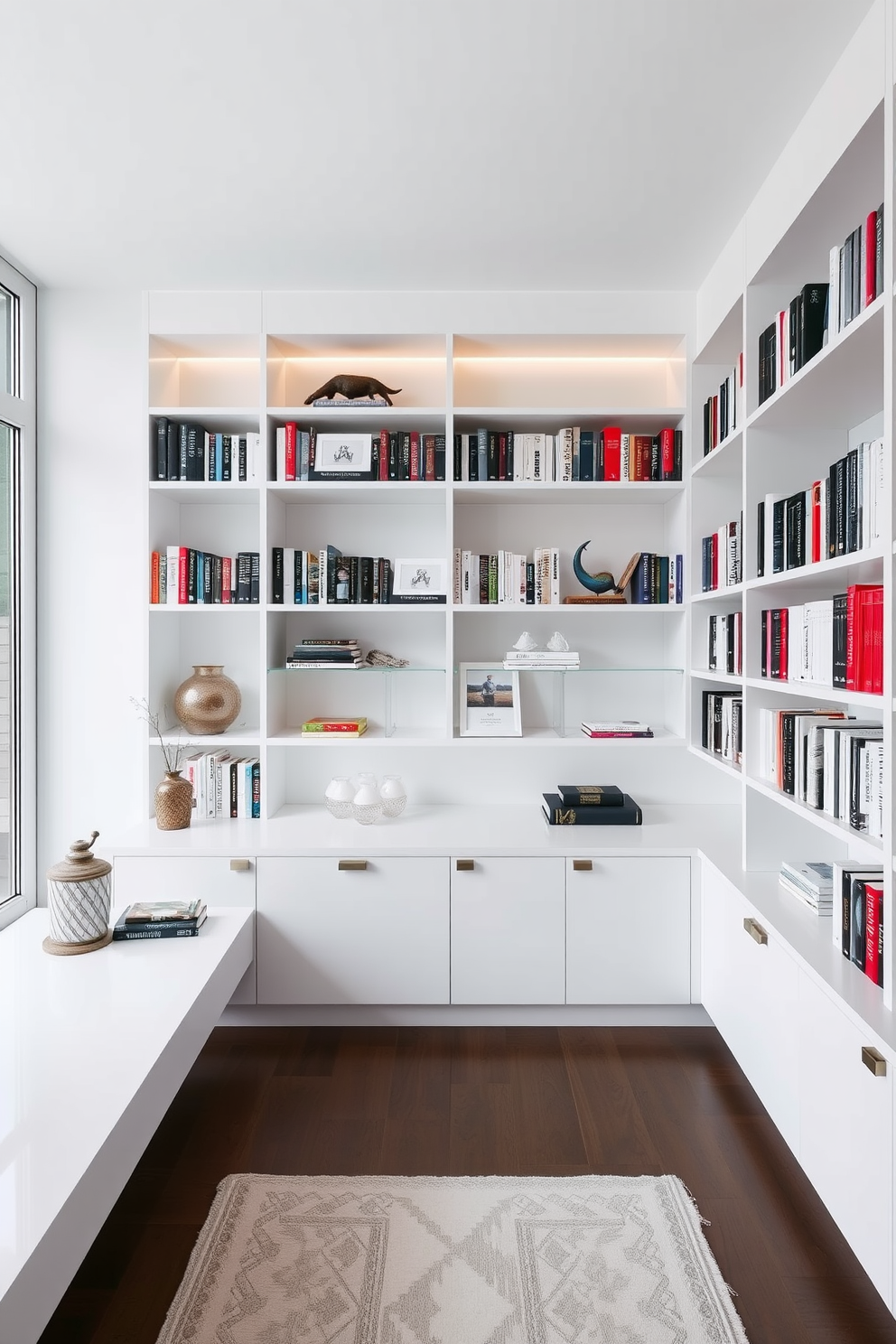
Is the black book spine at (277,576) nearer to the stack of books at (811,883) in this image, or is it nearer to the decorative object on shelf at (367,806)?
the decorative object on shelf at (367,806)

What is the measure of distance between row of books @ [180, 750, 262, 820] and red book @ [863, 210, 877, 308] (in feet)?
7.83

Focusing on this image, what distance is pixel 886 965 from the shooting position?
151 cm

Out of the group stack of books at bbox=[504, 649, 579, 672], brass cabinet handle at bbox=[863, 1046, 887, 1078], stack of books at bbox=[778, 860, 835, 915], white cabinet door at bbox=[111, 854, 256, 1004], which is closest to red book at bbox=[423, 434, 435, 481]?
stack of books at bbox=[504, 649, 579, 672]

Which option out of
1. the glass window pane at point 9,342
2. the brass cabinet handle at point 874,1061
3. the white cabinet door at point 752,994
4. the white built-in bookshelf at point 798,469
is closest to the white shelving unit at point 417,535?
the white built-in bookshelf at point 798,469

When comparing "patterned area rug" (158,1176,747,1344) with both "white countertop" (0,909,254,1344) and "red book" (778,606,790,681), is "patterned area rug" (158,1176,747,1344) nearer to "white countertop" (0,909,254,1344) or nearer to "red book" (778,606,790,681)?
"white countertop" (0,909,254,1344)

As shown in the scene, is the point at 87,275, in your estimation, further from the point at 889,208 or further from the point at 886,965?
the point at 886,965

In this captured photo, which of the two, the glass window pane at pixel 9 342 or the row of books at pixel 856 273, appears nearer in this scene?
the row of books at pixel 856 273

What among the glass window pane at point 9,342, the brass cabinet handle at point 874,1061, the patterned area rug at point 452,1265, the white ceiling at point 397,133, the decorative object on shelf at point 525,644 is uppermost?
the white ceiling at point 397,133

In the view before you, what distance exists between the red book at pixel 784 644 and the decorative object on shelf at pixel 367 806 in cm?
144

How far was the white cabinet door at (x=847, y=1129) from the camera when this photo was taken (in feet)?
4.45

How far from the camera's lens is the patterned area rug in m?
1.50

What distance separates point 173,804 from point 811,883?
6.84 feet

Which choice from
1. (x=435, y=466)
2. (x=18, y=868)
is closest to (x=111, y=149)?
(x=435, y=466)

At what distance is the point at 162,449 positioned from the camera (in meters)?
2.89
